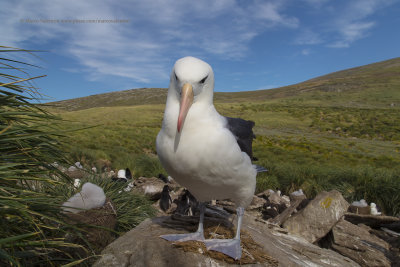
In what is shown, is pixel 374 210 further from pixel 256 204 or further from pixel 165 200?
pixel 165 200

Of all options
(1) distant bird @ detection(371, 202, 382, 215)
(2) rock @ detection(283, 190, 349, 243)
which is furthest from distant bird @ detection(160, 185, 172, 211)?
(1) distant bird @ detection(371, 202, 382, 215)

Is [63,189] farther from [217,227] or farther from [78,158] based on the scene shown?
[78,158]

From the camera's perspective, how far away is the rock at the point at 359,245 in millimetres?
4762

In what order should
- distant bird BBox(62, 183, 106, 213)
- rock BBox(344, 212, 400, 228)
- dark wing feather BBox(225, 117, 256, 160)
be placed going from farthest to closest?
rock BBox(344, 212, 400, 228)
distant bird BBox(62, 183, 106, 213)
dark wing feather BBox(225, 117, 256, 160)

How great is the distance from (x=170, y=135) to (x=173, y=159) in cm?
26

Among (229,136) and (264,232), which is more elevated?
(229,136)

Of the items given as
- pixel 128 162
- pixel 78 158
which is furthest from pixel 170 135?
pixel 78 158

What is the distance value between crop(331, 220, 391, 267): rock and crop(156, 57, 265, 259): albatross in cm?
282

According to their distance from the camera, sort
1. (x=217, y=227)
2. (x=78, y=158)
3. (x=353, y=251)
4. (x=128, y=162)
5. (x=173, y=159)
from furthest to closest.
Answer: (x=78, y=158) → (x=128, y=162) → (x=353, y=251) → (x=217, y=227) → (x=173, y=159)

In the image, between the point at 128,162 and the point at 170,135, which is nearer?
the point at 170,135

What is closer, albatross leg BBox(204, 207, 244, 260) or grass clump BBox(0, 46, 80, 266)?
grass clump BBox(0, 46, 80, 266)

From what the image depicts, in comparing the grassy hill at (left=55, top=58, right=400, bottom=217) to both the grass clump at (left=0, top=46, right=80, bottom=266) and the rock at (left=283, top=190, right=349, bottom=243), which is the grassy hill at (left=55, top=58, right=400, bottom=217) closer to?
the grass clump at (left=0, top=46, right=80, bottom=266)

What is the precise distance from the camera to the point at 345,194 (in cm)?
800

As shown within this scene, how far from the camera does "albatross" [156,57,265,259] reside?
2.90 metres
